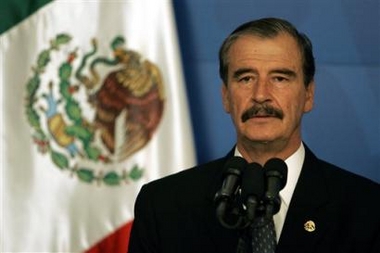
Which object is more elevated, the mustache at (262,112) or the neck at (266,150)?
the mustache at (262,112)

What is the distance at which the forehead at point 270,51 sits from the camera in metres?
2.08

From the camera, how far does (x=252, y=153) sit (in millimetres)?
2096

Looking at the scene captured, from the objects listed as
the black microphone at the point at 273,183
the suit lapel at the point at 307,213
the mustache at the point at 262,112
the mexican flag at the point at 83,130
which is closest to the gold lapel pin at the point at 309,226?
the suit lapel at the point at 307,213

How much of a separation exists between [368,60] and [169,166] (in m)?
0.70

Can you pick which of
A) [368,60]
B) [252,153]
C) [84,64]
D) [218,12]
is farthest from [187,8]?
[252,153]

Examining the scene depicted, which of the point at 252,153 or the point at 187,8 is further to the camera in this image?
the point at 187,8

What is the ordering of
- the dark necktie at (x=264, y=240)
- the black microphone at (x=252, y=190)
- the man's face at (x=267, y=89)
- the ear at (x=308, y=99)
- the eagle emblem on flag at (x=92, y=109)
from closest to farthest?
the black microphone at (x=252, y=190) → the dark necktie at (x=264, y=240) → the man's face at (x=267, y=89) → the ear at (x=308, y=99) → the eagle emblem on flag at (x=92, y=109)

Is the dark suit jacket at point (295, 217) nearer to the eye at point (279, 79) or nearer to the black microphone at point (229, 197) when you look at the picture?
the eye at point (279, 79)

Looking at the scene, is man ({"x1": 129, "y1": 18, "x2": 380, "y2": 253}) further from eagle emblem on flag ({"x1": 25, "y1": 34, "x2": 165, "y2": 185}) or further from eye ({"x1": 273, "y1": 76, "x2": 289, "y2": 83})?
eagle emblem on flag ({"x1": 25, "y1": 34, "x2": 165, "y2": 185})

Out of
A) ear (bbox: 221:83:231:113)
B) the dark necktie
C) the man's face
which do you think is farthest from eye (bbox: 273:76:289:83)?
the dark necktie

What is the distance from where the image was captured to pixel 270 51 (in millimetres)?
2090

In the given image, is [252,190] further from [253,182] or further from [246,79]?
[246,79]

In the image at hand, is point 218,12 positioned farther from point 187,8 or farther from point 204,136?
point 204,136

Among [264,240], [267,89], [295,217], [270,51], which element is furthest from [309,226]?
[270,51]
